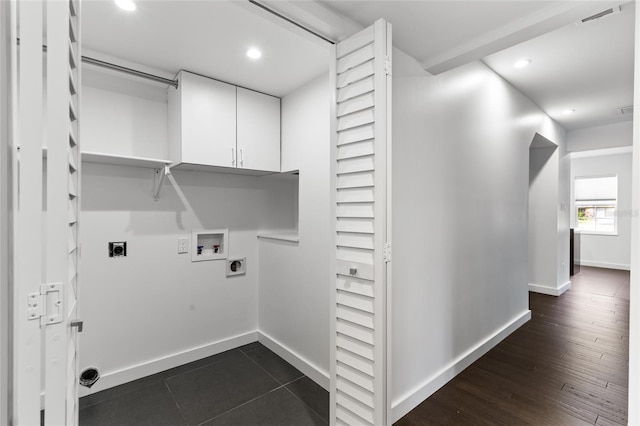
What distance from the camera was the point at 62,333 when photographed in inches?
29.7

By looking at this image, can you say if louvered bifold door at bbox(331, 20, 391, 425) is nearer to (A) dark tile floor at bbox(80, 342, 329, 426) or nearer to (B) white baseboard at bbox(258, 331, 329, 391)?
(A) dark tile floor at bbox(80, 342, 329, 426)

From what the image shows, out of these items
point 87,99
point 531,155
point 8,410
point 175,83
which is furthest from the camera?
point 531,155

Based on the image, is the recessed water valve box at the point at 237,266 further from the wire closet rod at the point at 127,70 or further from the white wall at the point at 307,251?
the wire closet rod at the point at 127,70

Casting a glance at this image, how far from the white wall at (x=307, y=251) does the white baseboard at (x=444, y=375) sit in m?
0.59

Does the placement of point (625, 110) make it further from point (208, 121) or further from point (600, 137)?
point (208, 121)

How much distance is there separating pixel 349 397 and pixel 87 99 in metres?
2.69

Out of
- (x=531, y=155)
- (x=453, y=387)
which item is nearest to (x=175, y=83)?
(x=453, y=387)

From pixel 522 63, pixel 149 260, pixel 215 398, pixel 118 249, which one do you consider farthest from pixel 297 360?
pixel 522 63

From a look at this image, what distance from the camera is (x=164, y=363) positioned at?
8.23ft

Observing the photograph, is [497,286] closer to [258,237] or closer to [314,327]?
[314,327]

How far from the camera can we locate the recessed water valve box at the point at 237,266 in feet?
9.53

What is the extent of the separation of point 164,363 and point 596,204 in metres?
8.51

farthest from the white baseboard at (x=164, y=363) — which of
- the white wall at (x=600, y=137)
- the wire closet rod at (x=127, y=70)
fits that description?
the white wall at (x=600, y=137)

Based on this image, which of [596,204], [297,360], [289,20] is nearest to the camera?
[289,20]
